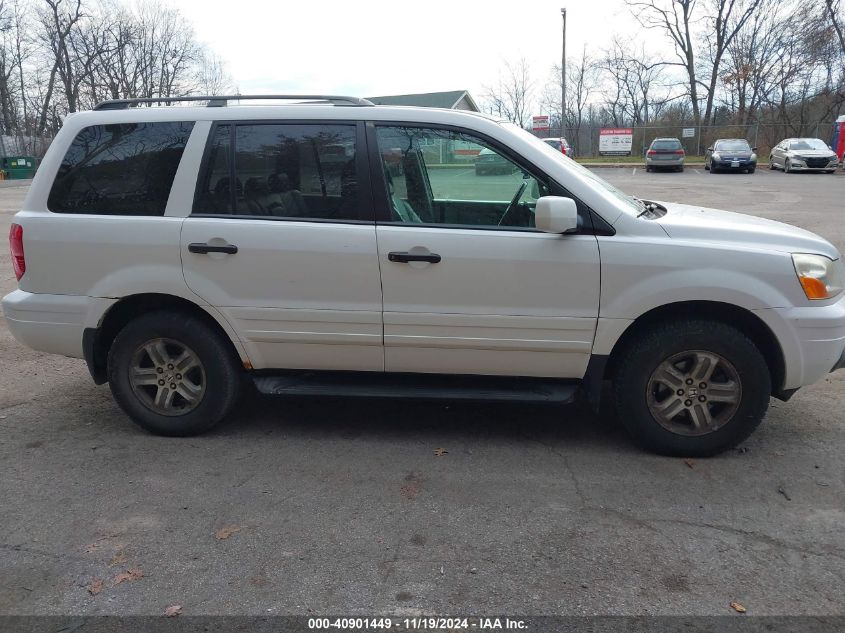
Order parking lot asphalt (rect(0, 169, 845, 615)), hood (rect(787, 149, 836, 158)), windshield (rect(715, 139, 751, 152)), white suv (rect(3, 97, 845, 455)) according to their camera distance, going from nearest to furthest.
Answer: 1. parking lot asphalt (rect(0, 169, 845, 615))
2. white suv (rect(3, 97, 845, 455))
3. hood (rect(787, 149, 836, 158))
4. windshield (rect(715, 139, 751, 152))

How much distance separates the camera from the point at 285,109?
4047 millimetres

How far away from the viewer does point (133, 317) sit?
425 centimetres

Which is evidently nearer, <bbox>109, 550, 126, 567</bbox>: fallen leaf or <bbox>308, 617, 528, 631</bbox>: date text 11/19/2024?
<bbox>308, 617, 528, 631</bbox>: date text 11/19/2024

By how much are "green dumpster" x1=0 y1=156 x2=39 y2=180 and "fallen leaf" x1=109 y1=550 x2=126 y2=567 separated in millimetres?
39178

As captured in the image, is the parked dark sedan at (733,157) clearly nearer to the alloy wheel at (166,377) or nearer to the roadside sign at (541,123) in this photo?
the roadside sign at (541,123)

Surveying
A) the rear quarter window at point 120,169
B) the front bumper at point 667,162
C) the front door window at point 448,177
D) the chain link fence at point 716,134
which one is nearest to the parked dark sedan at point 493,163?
the front door window at point 448,177

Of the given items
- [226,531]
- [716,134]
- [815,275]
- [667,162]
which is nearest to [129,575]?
[226,531]

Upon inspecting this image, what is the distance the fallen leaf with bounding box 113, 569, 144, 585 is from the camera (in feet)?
9.37

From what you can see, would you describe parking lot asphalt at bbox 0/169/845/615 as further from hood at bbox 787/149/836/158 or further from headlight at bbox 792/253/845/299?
hood at bbox 787/149/836/158

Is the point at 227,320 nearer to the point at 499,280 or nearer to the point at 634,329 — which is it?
the point at 499,280

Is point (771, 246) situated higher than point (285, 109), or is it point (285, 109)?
point (285, 109)

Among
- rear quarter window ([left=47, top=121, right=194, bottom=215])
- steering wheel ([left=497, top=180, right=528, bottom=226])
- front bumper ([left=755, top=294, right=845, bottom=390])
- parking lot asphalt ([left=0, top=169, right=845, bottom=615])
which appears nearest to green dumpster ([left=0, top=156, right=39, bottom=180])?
parking lot asphalt ([left=0, top=169, right=845, bottom=615])

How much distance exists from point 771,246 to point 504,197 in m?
1.47

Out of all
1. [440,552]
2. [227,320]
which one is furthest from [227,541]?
[227,320]
